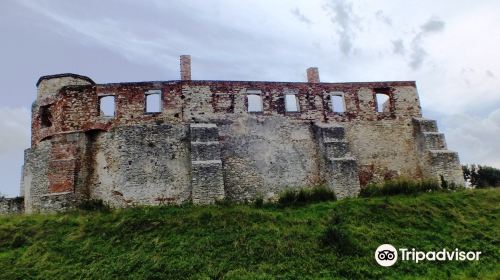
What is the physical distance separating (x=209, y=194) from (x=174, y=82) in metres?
5.73

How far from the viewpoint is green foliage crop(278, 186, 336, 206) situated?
1791 centimetres

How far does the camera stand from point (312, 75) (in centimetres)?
2316

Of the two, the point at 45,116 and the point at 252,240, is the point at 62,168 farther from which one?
the point at 252,240

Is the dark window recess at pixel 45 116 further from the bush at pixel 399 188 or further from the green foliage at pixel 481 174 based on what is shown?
the green foliage at pixel 481 174

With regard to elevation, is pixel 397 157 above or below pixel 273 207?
above

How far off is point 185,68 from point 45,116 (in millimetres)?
6552

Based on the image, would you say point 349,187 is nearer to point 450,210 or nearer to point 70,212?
point 450,210

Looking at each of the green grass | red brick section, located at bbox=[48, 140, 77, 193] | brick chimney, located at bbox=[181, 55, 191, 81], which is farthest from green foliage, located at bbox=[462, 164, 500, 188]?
red brick section, located at bbox=[48, 140, 77, 193]

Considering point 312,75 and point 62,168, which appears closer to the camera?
point 62,168

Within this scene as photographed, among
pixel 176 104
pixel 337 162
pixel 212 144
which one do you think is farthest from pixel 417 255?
pixel 176 104

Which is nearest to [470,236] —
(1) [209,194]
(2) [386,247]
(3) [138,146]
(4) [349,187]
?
(2) [386,247]

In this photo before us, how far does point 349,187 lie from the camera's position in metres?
19.4

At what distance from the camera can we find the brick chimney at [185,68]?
21688 millimetres

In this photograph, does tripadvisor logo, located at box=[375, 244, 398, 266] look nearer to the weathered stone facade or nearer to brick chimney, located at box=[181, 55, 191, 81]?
the weathered stone facade
